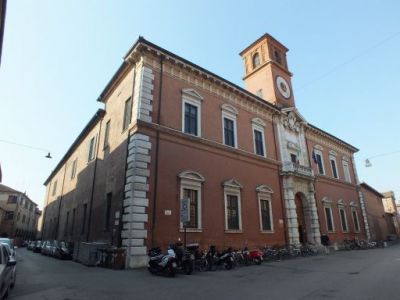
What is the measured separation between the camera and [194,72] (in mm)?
18594

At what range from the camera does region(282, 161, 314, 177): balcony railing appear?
74.3 feet

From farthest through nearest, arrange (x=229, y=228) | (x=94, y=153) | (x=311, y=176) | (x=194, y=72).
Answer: (x=311, y=176) → (x=94, y=153) → (x=194, y=72) → (x=229, y=228)

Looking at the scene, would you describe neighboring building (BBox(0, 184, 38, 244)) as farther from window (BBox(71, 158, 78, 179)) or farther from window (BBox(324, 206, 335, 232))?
window (BBox(324, 206, 335, 232))

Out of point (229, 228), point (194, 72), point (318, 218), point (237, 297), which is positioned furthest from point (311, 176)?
point (237, 297)

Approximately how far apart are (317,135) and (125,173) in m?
21.7

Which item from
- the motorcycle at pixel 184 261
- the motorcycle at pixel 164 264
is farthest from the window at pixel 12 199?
the motorcycle at pixel 184 261

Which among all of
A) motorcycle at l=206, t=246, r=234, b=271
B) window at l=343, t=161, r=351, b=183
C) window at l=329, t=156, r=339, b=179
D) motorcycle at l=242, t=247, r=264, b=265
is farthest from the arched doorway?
motorcycle at l=206, t=246, r=234, b=271

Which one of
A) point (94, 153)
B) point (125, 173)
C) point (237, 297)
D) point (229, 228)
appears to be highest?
point (94, 153)

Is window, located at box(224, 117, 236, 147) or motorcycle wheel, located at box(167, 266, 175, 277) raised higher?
window, located at box(224, 117, 236, 147)

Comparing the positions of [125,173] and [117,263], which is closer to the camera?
[117,263]

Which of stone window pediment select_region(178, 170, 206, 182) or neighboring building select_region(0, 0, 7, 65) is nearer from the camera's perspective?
neighboring building select_region(0, 0, 7, 65)

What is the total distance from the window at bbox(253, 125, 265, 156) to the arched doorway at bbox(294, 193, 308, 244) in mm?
5363

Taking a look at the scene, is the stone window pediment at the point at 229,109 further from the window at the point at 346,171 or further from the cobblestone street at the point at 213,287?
the window at the point at 346,171

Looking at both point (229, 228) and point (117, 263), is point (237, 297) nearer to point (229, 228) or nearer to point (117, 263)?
point (117, 263)
